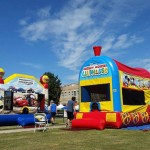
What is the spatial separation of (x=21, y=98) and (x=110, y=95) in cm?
794

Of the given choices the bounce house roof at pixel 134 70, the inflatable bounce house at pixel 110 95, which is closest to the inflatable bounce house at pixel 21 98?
the inflatable bounce house at pixel 110 95

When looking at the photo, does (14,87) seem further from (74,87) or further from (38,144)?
(74,87)

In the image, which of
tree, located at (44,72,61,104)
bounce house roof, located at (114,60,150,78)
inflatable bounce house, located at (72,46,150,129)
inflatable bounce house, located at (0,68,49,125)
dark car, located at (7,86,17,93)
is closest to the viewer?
inflatable bounce house, located at (72,46,150,129)

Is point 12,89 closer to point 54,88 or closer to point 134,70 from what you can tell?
point 134,70

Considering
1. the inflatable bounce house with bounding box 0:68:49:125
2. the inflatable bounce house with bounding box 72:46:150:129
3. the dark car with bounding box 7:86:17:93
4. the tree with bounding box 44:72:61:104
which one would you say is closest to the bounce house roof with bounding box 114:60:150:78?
the inflatable bounce house with bounding box 72:46:150:129

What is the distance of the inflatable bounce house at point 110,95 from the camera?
13873 millimetres

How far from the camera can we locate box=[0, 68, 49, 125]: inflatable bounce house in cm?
1833

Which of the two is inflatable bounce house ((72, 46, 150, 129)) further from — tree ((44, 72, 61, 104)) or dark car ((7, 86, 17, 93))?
tree ((44, 72, 61, 104))

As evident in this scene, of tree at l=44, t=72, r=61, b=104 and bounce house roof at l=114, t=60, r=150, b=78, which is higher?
tree at l=44, t=72, r=61, b=104

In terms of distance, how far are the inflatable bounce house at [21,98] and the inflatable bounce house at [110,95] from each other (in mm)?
4171

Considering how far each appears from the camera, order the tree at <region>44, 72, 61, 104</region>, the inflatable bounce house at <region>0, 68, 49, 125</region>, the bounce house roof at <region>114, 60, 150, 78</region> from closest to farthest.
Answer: the bounce house roof at <region>114, 60, 150, 78</region> → the inflatable bounce house at <region>0, 68, 49, 125</region> → the tree at <region>44, 72, 61, 104</region>

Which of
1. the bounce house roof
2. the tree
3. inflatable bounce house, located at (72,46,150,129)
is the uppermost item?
the tree

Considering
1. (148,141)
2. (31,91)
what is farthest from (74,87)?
(148,141)

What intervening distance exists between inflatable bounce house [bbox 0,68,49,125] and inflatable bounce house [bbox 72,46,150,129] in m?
4.17
